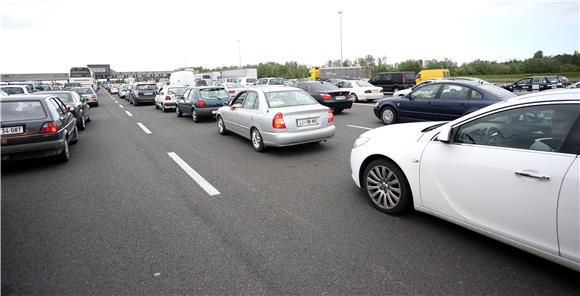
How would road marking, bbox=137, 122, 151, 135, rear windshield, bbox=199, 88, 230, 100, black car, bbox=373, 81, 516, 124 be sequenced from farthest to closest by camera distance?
rear windshield, bbox=199, 88, 230, 100 → road marking, bbox=137, 122, 151, 135 → black car, bbox=373, 81, 516, 124

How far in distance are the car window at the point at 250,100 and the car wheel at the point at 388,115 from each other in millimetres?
5202

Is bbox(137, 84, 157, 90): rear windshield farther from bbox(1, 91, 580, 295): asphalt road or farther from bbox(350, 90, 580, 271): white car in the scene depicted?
bbox(350, 90, 580, 271): white car

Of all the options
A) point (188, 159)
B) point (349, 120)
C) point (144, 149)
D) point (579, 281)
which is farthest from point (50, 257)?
point (349, 120)

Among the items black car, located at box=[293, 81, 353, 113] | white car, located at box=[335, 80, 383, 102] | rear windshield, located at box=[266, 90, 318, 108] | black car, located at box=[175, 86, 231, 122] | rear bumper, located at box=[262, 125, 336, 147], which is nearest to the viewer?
rear bumper, located at box=[262, 125, 336, 147]

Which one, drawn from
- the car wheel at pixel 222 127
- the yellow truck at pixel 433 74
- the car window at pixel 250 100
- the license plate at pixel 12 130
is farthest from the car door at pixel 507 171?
the yellow truck at pixel 433 74

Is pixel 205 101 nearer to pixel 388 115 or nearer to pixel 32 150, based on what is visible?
pixel 388 115

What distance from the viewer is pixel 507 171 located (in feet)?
9.39

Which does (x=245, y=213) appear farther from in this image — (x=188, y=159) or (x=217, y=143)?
(x=217, y=143)

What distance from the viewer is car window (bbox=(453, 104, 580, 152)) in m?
2.73

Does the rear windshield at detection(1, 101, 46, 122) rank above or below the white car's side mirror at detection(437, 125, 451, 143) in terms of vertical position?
above

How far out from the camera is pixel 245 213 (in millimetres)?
4254

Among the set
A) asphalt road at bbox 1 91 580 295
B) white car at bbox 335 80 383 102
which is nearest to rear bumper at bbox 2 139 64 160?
asphalt road at bbox 1 91 580 295

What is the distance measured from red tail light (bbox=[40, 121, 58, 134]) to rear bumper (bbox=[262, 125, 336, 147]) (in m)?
4.16

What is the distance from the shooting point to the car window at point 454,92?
9062 millimetres
